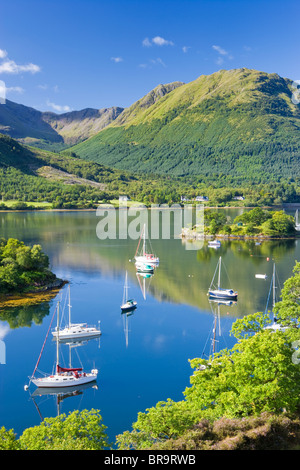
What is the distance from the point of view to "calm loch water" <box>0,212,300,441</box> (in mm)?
20516

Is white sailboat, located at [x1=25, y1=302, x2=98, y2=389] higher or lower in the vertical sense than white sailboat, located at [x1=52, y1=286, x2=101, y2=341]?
lower

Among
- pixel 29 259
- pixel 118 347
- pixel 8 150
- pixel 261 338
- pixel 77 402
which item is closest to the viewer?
pixel 261 338

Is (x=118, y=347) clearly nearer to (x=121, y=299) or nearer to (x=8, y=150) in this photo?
(x=121, y=299)

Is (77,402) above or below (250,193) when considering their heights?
below

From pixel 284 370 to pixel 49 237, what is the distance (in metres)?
63.1

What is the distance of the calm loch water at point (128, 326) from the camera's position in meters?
20.5

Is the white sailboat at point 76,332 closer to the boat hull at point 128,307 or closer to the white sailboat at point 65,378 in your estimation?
the boat hull at point 128,307

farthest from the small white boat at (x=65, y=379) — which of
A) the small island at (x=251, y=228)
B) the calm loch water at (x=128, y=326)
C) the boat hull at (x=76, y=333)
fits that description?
the small island at (x=251, y=228)

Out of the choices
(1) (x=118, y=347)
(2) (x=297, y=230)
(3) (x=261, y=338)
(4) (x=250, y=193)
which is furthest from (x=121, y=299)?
(4) (x=250, y=193)

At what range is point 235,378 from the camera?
47.7 ft

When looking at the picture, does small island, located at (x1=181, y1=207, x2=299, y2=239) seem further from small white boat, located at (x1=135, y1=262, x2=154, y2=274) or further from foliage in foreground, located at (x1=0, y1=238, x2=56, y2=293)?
foliage in foreground, located at (x1=0, y1=238, x2=56, y2=293)

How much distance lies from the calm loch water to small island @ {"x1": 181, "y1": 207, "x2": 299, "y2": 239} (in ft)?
40.7

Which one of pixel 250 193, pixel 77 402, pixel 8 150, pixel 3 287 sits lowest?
pixel 77 402

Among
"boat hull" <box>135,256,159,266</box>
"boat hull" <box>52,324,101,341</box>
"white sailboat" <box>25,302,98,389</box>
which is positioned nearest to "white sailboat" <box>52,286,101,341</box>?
"boat hull" <box>52,324,101,341</box>
